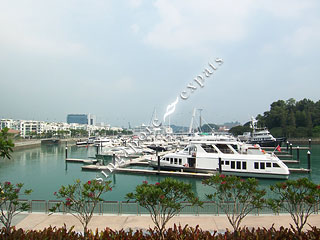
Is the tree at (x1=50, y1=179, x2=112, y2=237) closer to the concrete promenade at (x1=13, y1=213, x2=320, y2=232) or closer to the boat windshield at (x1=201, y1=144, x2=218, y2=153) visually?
the concrete promenade at (x1=13, y1=213, x2=320, y2=232)

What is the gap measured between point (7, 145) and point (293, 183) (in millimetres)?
10303

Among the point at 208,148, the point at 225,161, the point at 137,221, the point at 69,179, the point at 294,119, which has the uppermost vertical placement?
the point at 294,119

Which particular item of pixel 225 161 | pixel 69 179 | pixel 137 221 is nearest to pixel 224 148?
pixel 225 161

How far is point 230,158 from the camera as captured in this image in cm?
2903

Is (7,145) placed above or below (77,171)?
above

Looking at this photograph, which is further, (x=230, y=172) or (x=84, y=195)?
(x=230, y=172)

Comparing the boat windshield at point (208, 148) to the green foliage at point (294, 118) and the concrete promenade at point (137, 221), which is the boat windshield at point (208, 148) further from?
the green foliage at point (294, 118)

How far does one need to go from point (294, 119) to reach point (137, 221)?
98.2 m

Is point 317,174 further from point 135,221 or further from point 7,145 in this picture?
point 7,145

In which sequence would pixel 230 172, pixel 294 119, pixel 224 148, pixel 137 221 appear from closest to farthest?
pixel 137 221 < pixel 230 172 < pixel 224 148 < pixel 294 119

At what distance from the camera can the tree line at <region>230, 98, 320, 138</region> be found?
3563 inches

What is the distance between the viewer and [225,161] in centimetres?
2917

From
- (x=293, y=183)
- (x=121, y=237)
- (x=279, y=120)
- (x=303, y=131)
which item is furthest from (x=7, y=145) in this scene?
(x=279, y=120)

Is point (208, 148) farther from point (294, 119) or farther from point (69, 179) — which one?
point (294, 119)
